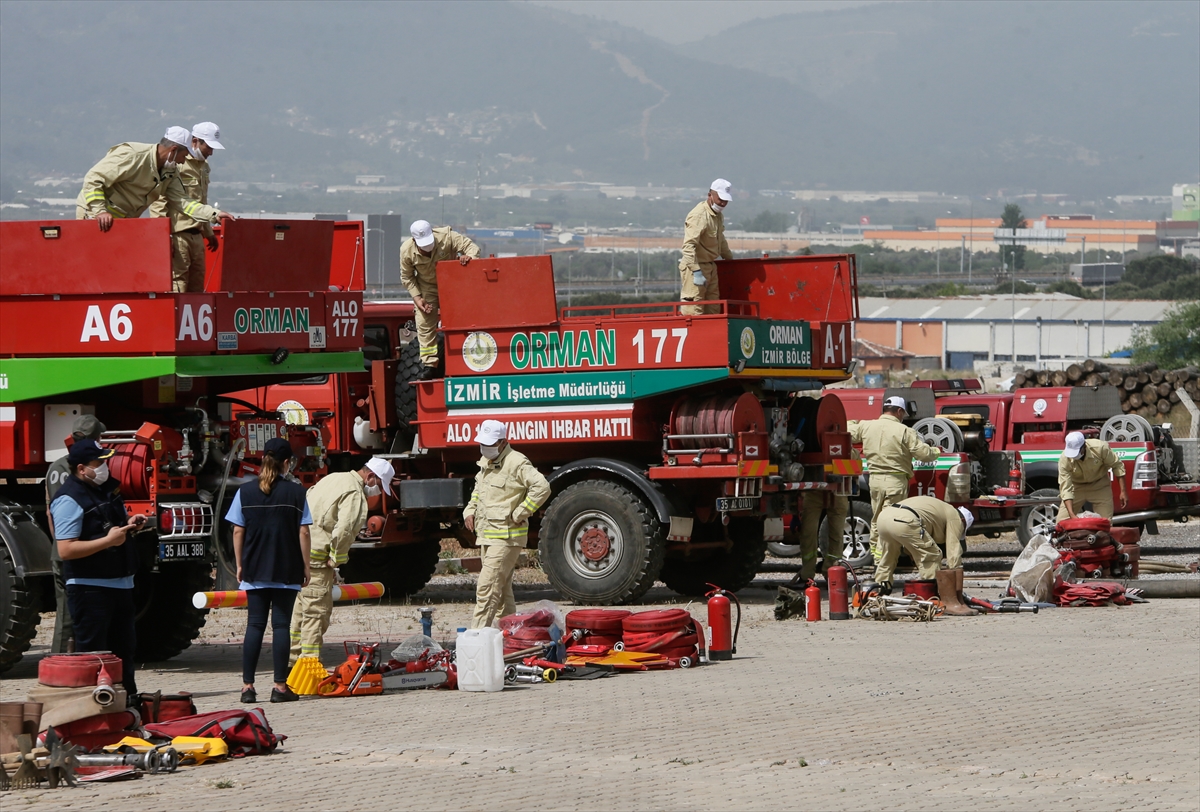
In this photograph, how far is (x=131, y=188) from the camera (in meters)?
12.5

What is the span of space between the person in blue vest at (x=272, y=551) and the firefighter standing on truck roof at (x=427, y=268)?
6.28 metres

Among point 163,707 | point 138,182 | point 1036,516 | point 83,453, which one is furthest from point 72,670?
point 1036,516

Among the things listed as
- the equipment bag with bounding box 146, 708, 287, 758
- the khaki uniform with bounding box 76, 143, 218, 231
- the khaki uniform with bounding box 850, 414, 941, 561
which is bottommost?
the equipment bag with bounding box 146, 708, 287, 758

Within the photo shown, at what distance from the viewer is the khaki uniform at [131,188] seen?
1234cm

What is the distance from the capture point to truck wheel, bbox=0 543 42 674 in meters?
11.7

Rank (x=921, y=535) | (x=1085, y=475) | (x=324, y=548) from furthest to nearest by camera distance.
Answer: (x=1085, y=475), (x=921, y=535), (x=324, y=548)

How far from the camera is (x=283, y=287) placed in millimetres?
13367

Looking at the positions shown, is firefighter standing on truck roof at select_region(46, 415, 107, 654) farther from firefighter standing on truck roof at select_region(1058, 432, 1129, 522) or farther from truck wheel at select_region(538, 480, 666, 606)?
firefighter standing on truck roof at select_region(1058, 432, 1129, 522)

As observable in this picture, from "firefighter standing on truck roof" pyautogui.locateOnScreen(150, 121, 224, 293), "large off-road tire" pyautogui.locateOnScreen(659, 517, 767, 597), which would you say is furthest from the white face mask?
"large off-road tire" pyautogui.locateOnScreen(659, 517, 767, 597)

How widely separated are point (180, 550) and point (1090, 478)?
35.4 ft

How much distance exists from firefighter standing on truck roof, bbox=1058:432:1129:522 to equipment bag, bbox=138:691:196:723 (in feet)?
37.9

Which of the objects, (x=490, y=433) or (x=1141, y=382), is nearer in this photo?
(x=490, y=433)

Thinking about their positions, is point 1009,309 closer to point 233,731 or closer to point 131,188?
point 131,188

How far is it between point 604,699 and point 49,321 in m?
4.80
